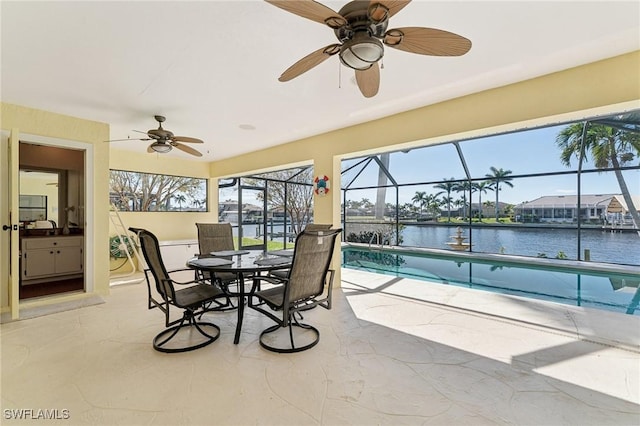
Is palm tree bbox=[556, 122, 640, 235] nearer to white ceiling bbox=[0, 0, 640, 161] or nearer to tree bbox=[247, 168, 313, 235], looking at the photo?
white ceiling bbox=[0, 0, 640, 161]

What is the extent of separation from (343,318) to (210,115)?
3.30m

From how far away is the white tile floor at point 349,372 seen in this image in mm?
1802

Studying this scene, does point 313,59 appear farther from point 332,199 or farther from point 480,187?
point 480,187

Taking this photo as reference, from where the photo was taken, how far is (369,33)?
5.68ft

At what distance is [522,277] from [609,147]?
350cm

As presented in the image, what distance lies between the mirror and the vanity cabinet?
0.51m

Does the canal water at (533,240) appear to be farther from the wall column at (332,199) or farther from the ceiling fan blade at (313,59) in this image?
the ceiling fan blade at (313,59)

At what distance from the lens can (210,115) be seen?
4062 mm

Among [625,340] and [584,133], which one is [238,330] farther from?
[584,133]

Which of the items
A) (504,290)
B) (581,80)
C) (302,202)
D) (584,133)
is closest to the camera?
(581,80)

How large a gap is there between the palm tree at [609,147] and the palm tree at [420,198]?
3.37 meters

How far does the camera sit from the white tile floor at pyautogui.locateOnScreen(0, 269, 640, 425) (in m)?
1.80

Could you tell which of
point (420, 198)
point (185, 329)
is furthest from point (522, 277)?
point (185, 329)

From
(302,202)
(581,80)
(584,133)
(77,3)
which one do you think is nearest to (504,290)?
(581,80)
